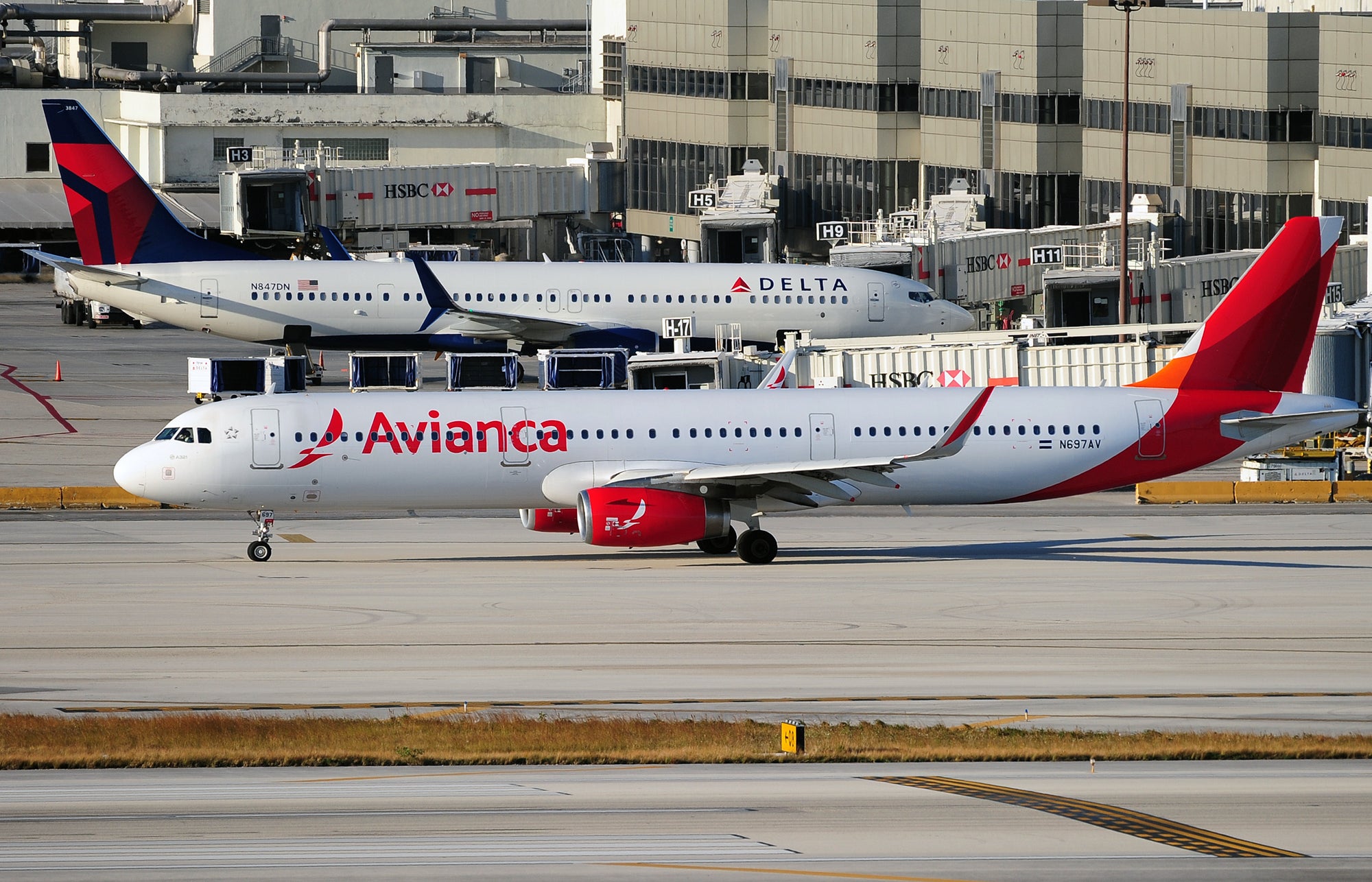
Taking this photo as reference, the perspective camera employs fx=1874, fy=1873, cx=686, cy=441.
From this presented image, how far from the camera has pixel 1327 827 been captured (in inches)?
756

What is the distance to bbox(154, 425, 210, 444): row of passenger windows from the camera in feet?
120

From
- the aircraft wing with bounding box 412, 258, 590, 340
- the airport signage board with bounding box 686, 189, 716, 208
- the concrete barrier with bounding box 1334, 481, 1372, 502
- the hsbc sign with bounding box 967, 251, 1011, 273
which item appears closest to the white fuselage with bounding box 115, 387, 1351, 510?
the concrete barrier with bounding box 1334, 481, 1372, 502

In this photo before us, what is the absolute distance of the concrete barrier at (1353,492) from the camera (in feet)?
157

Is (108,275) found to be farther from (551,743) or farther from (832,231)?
(551,743)

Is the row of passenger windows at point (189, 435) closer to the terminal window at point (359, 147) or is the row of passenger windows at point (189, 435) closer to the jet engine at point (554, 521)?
the jet engine at point (554, 521)

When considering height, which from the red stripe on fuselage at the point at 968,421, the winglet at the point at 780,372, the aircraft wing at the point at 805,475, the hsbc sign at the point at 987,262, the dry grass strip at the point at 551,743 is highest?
the hsbc sign at the point at 987,262

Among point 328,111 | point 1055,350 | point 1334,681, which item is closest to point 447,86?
point 328,111

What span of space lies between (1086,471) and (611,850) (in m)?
22.9

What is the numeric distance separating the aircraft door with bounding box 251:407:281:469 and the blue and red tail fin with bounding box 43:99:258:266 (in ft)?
92.9

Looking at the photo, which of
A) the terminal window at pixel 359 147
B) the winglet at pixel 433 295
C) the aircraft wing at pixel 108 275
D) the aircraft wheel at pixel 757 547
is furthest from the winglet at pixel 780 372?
the terminal window at pixel 359 147

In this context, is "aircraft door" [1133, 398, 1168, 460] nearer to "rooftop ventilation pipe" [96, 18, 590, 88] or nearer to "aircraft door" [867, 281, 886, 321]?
"aircraft door" [867, 281, 886, 321]

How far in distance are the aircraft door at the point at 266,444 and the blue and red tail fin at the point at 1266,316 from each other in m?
18.4

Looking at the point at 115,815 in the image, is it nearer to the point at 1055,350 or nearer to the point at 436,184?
the point at 1055,350

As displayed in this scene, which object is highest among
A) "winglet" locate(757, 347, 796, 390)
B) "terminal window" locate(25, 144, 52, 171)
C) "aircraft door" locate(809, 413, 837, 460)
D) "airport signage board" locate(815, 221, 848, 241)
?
"terminal window" locate(25, 144, 52, 171)
